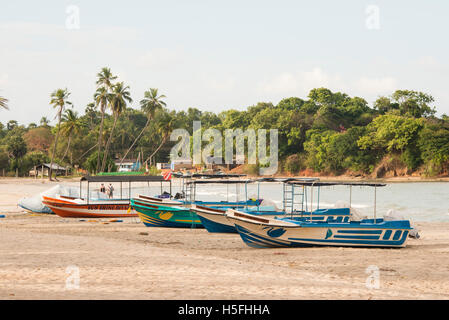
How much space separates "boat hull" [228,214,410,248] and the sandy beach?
31 cm

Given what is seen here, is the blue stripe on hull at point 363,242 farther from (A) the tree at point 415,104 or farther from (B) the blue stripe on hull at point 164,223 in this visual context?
(A) the tree at point 415,104

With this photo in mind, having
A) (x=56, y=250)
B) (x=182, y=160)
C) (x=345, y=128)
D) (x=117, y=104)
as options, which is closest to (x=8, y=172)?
(x=117, y=104)

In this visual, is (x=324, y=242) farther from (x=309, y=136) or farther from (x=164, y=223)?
(x=309, y=136)

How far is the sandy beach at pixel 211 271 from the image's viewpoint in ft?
28.9

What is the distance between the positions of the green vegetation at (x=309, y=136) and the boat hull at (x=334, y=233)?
5594cm

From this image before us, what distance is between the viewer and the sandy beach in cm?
A: 880

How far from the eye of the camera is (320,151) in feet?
298

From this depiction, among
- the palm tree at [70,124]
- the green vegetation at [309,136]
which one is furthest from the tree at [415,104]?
the palm tree at [70,124]

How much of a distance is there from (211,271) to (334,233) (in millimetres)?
5899

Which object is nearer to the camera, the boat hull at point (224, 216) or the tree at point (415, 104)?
the boat hull at point (224, 216)

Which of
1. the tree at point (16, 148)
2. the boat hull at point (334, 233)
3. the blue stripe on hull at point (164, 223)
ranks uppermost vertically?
the tree at point (16, 148)

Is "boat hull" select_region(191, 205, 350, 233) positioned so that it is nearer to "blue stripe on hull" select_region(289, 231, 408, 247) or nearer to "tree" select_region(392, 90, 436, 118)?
"blue stripe on hull" select_region(289, 231, 408, 247)

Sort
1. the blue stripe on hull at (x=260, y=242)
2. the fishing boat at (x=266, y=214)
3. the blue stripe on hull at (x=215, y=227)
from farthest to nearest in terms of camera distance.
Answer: the blue stripe on hull at (x=215, y=227)
the fishing boat at (x=266, y=214)
the blue stripe on hull at (x=260, y=242)
